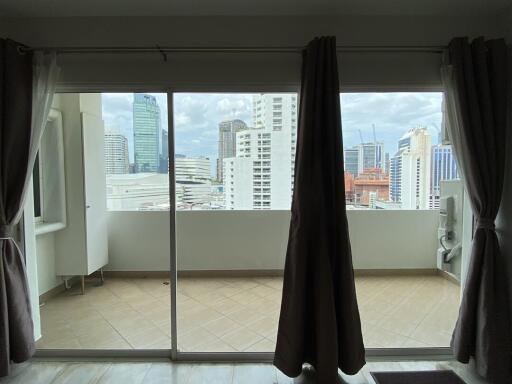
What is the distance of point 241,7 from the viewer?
1.99 metres

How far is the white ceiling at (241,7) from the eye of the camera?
75.9 inches

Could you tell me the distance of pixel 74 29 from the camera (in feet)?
6.86

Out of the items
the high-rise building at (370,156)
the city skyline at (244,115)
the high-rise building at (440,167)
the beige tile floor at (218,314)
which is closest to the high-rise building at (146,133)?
the city skyline at (244,115)

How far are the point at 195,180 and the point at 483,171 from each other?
2668 mm

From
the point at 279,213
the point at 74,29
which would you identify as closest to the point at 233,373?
the point at 279,213

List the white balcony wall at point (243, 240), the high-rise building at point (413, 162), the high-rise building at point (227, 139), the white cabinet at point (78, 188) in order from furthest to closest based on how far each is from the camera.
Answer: the white balcony wall at point (243, 240) → the high-rise building at point (227, 139) → the white cabinet at point (78, 188) → the high-rise building at point (413, 162)

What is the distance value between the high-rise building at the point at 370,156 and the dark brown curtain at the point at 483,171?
2.71ft

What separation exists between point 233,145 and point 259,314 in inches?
73.3

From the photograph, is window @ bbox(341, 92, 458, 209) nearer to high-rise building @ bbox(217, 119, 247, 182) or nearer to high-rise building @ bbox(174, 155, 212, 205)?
high-rise building @ bbox(217, 119, 247, 182)

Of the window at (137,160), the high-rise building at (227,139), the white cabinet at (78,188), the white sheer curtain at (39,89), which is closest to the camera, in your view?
the white sheer curtain at (39,89)

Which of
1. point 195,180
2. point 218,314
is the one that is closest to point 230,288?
point 218,314

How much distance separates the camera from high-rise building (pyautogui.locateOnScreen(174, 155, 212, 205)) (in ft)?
10.7

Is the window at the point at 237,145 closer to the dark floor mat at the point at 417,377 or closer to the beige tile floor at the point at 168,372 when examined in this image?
the beige tile floor at the point at 168,372

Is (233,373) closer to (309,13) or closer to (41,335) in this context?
(41,335)
